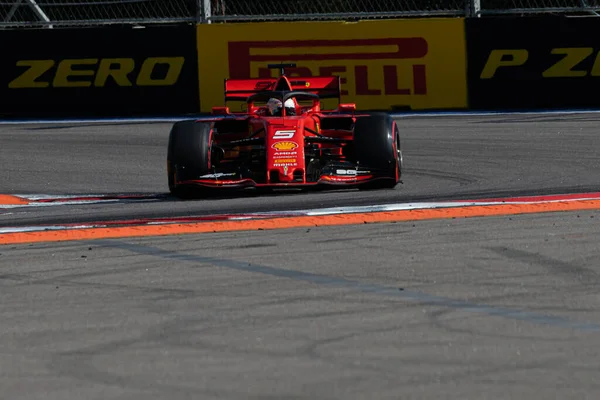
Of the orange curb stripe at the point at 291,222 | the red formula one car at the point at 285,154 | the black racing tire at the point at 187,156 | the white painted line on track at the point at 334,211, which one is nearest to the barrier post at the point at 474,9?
the red formula one car at the point at 285,154

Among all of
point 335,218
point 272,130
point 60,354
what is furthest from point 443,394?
point 272,130

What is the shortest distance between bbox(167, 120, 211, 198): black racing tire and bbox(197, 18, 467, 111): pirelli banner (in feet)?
23.7

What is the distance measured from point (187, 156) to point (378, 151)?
142 cm

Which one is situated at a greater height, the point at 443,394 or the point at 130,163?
the point at 130,163

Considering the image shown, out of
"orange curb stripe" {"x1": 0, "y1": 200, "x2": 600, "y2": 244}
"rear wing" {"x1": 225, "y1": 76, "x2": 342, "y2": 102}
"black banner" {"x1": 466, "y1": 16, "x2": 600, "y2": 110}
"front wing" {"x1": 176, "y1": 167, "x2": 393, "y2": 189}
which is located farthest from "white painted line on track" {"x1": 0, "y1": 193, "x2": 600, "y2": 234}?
"black banner" {"x1": 466, "y1": 16, "x2": 600, "y2": 110}

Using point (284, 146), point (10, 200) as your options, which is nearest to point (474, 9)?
point (284, 146)

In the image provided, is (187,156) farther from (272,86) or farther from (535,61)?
(535,61)

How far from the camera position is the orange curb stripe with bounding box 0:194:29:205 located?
9172mm

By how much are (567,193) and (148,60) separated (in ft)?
29.9

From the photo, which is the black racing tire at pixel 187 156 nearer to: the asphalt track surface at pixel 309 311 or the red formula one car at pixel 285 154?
the red formula one car at pixel 285 154

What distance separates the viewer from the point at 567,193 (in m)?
8.41

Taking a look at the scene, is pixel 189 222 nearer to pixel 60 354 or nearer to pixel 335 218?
pixel 335 218

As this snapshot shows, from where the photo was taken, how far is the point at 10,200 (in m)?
9.33

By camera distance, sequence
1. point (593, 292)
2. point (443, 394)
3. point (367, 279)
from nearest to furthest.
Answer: point (443, 394)
point (593, 292)
point (367, 279)
